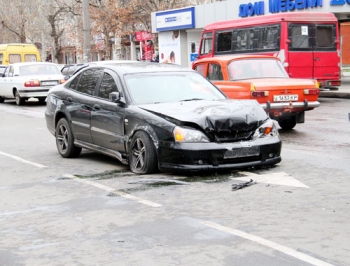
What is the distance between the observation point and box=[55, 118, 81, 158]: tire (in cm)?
1014

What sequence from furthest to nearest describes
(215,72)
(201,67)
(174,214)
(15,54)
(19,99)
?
(15,54) → (19,99) → (201,67) → (215,72) → (174,214)

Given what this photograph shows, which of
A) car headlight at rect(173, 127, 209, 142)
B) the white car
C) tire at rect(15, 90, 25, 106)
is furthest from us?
tire at rect(15, 90, 25, 106)

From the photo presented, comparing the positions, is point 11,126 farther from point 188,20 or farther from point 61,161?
point 188,20

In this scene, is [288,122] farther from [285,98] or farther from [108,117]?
[108,117]

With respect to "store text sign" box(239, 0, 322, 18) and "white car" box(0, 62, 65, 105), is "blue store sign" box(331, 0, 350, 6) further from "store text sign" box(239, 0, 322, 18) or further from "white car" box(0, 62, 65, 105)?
"white car" box(0, 62, 65, 105)

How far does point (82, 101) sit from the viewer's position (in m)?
9.77

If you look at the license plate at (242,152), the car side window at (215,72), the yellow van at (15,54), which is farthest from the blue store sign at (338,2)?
the license plate at (242,152)

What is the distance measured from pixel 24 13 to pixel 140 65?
55.3 metres

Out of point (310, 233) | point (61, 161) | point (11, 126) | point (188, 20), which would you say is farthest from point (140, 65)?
point (188, 20)

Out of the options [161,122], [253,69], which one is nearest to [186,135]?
[161,122]

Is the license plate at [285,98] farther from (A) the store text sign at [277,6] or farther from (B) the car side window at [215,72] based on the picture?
(A) the store text sign at [277,6]

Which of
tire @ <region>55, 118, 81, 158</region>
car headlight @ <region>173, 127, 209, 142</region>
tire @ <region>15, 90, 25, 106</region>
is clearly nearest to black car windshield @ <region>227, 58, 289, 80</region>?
tire @ <region>55, 118, 81, 158</region>

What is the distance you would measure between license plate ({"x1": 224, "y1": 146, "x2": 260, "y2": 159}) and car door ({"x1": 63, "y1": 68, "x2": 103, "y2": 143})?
8.50 ft

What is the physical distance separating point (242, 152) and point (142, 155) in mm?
1326
